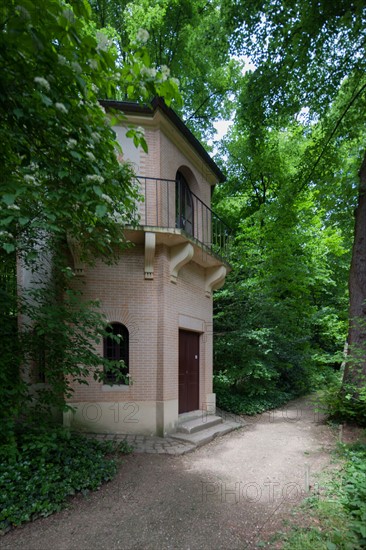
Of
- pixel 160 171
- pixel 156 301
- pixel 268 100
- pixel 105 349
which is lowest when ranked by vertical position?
pixel 105 349

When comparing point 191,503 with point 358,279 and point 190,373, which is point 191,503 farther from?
point 358,279

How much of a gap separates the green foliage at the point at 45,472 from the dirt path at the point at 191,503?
0.47 ft

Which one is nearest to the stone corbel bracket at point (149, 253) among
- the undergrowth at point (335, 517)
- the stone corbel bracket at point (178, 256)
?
the stone corbel bracket at point (178, 256)

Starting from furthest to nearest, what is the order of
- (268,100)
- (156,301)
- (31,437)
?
(268,100) < (156,301) < (31,437)

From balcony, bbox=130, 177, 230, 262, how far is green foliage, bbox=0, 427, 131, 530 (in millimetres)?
Result: 4335

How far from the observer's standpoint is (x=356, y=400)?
7.21 metres

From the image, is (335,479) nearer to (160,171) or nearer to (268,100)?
(160,171)

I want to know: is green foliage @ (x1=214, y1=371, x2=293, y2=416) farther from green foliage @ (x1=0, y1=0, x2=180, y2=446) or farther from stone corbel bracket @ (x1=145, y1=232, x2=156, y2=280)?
green foliage @ (x1=0, y1=0, x2=180, y2=446)

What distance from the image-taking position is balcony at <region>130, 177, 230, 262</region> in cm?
751

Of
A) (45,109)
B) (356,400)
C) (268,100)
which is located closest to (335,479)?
(356,400)

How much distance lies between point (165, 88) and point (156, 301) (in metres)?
5.14

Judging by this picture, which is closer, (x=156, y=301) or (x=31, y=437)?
(x=31, y=437)

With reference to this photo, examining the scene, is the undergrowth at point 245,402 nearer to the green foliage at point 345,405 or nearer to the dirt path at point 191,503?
the green foliage at point 345,405

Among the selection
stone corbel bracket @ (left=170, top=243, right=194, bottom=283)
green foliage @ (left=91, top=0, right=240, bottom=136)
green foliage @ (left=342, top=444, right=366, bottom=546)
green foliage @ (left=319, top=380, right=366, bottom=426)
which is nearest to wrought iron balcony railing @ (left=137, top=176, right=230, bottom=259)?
stone corbel bracket @ (left=170, top=243, right=194, bottom=283)
